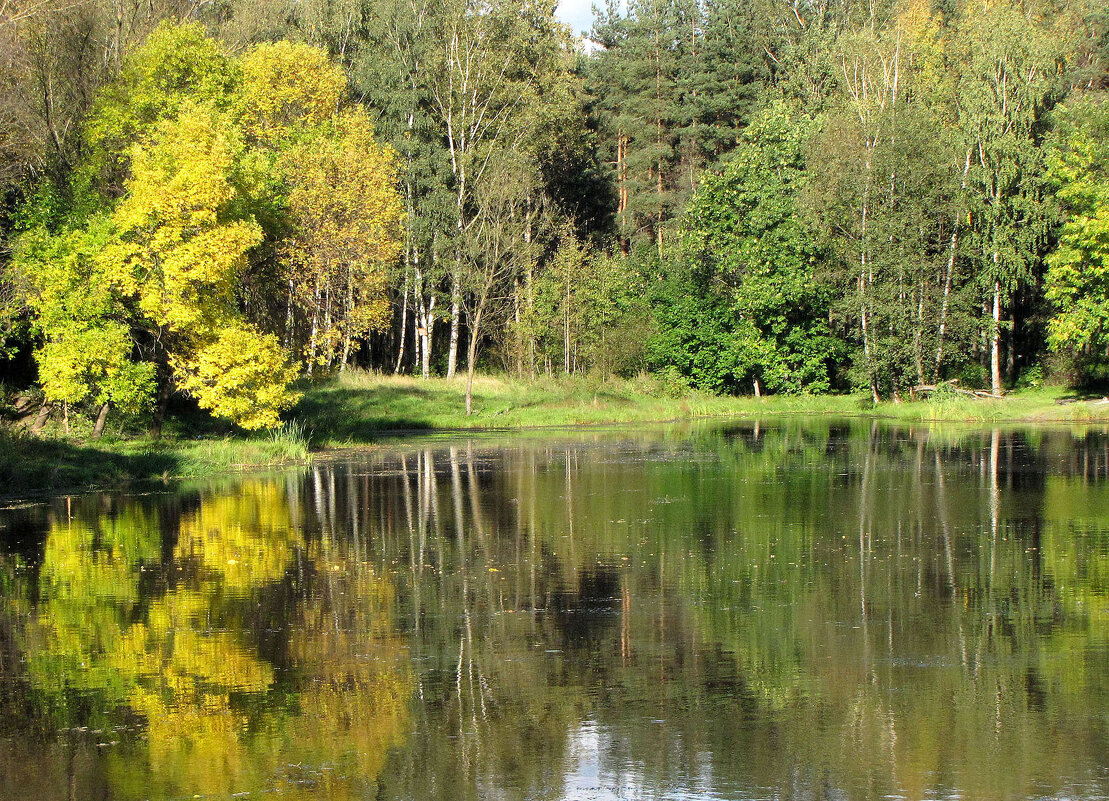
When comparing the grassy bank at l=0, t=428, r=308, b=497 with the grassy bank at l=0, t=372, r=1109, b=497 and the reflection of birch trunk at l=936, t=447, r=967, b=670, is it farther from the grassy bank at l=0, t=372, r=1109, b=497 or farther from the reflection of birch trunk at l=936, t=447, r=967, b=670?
the reflection of birch trunk at l=936, t=447, r=967, b=670

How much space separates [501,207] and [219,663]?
1779 inches

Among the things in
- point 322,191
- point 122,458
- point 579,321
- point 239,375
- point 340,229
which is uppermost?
point 322,191

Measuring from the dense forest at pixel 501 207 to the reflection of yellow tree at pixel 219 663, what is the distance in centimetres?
1440

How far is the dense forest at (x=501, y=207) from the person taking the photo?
32.0m

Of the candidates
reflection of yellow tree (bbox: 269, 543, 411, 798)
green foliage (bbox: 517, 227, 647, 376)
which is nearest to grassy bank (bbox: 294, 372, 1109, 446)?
green foliage (bbox: 517, 227, 647, 376)

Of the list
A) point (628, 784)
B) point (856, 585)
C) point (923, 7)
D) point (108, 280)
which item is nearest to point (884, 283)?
point (923, 7)

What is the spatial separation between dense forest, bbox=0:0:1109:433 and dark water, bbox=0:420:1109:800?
10226 millimetres

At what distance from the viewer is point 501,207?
181 ft

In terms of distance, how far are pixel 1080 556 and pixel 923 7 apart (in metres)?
53.0

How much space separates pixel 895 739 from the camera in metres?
9.09

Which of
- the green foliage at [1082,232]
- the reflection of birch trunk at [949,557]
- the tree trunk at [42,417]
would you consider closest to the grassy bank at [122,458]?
the tree trunk at [42,417]

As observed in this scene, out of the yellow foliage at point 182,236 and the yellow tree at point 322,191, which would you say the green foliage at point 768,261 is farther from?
the yellow foliage at point 182,236

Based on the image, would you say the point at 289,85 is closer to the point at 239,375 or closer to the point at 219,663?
the point at 239,375

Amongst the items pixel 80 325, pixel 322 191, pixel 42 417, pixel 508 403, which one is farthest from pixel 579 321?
pixel 80 325
